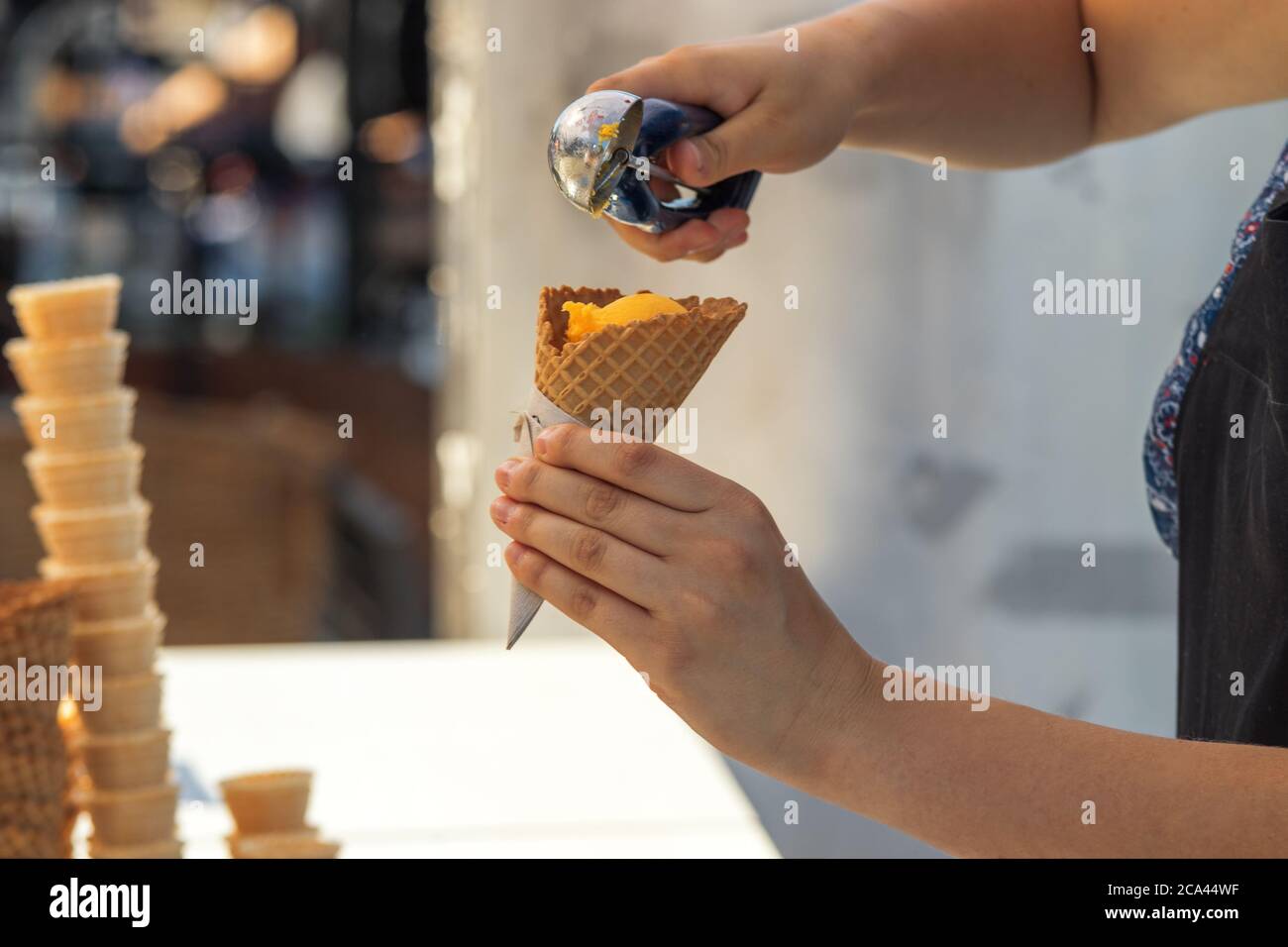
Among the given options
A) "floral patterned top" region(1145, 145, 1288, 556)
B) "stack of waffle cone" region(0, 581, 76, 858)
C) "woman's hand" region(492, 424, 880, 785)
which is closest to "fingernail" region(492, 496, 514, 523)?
"woman's hand" region(492, 424, 880, 785)

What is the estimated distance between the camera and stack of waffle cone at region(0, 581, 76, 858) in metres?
0.88

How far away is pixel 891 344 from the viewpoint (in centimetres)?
189

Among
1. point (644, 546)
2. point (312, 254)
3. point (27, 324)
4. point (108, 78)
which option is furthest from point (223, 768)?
point (108, 78)

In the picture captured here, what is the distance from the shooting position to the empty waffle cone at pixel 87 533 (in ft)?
3.32

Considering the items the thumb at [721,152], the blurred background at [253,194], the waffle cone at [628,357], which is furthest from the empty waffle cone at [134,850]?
the blurred background at [253,194]

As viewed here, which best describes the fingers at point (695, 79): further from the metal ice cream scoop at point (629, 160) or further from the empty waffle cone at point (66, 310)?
the empty waffle cone at point (66, 310)

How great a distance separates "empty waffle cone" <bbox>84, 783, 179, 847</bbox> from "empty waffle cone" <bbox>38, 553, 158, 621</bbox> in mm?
129

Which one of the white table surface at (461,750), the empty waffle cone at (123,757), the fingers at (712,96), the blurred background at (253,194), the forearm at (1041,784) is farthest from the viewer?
the blurred background at (253,194)

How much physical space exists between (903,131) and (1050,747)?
1.92 ft

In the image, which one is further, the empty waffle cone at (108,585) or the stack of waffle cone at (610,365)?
the empty waffle cone at (108,585)

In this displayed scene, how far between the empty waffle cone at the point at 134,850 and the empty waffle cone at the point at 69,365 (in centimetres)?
33

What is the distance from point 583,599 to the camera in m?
0.75

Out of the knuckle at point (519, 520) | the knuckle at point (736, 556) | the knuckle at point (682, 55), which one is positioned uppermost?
the knuckle at point (682, 55)
